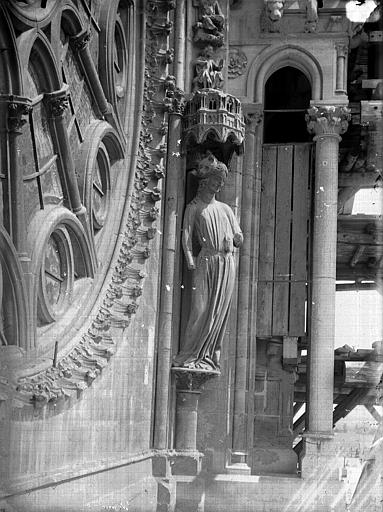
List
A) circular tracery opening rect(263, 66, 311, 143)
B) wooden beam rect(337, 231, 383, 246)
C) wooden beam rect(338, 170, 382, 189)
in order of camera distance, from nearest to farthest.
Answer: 1. circular tracery opening rect(263, 66, 311, 143)
2. wooden beam rect(337, 231, 383, 246)
3. wooden beam rect(338, 170, 382, 189)

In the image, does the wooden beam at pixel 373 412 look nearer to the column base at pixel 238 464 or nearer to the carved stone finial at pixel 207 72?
the column base at pixel 238 464

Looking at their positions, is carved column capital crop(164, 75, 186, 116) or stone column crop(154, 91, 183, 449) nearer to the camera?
stone column crop(154, 91, 183, 449)

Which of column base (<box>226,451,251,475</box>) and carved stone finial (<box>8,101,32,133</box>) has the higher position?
carved stone finial (<box>8,101,32,133</box>)

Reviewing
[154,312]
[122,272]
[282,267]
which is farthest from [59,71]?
[282,267]

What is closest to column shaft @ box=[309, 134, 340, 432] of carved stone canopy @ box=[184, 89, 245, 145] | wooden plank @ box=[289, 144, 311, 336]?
wooden plank @ box=[289, 144, 311, 336]

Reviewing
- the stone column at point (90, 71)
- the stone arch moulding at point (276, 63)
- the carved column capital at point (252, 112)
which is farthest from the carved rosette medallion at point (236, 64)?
the stone column at point (90, 71)

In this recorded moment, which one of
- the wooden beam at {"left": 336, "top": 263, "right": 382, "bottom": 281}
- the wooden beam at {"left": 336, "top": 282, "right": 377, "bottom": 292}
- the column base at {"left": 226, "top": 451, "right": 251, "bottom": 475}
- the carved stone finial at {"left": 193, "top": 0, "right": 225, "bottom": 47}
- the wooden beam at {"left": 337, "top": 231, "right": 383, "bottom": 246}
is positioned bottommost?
the column base at {"left": 226, "top": 451, "right": 251, "bottom": 475}

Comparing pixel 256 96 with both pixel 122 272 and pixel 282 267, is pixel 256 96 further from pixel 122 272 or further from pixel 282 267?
pixel 122 272

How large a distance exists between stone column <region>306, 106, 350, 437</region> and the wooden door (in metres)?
0.16

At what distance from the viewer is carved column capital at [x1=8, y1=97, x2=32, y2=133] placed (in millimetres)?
5902

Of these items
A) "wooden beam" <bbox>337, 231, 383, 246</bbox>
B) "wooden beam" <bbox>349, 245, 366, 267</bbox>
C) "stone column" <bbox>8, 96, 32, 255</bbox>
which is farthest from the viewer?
"wooden beam" <bbox>349, 245, 366, 267</bbox>

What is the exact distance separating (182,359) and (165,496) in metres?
0.98

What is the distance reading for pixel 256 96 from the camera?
29.6 feet

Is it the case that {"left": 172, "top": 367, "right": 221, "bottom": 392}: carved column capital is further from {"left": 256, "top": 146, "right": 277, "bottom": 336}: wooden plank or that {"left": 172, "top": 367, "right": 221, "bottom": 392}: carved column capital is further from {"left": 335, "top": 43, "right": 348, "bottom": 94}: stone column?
{"left": 335, "top": 43, "right": 348, "bottom": 94}: stone column
